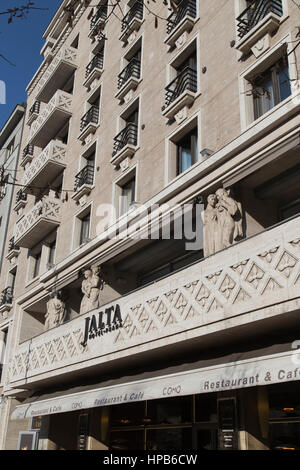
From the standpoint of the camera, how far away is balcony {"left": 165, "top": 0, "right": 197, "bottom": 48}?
1584 centimetres

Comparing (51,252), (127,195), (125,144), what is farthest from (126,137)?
(51,252)

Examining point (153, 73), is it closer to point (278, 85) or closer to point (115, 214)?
point (115, 214)

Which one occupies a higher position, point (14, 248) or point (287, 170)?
point (14, 248)

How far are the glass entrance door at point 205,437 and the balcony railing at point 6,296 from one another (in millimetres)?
14624

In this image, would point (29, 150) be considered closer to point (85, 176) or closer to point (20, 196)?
point (20, 196)

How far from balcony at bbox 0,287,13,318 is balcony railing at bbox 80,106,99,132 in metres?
9.57

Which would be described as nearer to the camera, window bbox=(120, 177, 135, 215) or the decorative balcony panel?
the decorative balcony panel

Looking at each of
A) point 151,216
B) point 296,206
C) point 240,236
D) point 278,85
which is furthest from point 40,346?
point 278,85

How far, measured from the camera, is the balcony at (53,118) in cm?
2397

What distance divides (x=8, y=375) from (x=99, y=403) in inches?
320

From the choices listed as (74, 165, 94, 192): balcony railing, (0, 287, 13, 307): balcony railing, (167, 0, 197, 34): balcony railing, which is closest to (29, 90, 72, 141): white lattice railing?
(74, 165, 94, 192): balcony railing

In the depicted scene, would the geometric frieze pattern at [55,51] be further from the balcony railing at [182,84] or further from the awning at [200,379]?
the awning at [200,379]

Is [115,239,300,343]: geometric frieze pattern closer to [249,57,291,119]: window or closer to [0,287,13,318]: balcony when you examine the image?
[249,57,291,119]: window

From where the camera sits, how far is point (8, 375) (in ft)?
65.0
